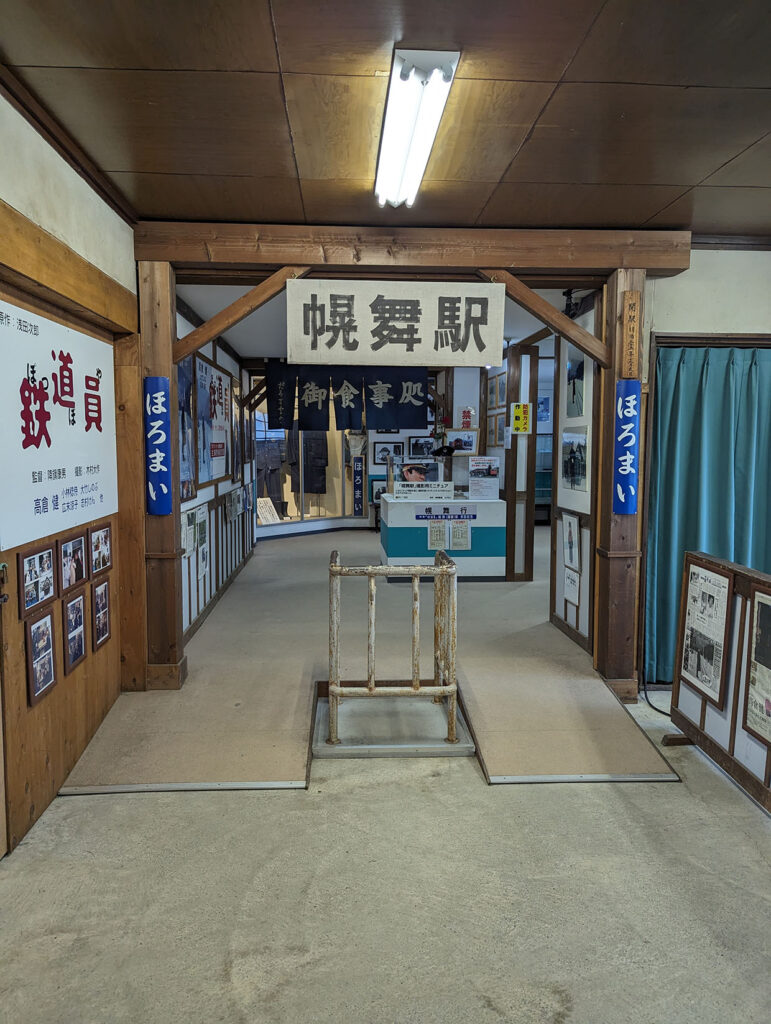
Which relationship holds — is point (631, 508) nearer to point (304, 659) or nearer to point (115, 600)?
point (304, 659)

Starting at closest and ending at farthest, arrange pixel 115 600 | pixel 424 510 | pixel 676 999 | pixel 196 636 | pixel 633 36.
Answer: pixel 676 999, pixel 633 36, pixel 115 600, pixel 196 636, pixel 424 510

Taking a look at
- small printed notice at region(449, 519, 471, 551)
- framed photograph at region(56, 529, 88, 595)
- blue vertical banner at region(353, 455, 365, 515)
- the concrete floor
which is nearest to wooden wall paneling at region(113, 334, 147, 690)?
framed photograph at region(56, 529, 88, 595)

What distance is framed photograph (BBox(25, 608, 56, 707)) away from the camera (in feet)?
9.84

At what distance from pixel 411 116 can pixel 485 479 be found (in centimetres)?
562

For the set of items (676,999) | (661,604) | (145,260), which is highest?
(145,260)

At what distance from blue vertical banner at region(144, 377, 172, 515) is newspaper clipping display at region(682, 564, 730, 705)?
3280mm

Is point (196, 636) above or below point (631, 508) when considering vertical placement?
below

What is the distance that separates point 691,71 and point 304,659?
414 cm

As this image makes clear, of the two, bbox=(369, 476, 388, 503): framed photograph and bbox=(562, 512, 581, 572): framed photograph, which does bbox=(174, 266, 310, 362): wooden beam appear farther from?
bbox=(369, 476, 388, 503): framed photograph

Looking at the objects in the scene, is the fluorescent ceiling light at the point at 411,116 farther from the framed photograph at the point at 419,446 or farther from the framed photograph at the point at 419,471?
the framed photograph at the point at 419,446

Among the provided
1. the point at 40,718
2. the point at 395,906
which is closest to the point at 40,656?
the point at 40,718

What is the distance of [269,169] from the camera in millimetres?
3518

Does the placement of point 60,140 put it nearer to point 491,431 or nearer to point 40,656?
point 40,656

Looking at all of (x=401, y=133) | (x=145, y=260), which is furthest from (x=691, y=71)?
(x=145, y=260)
